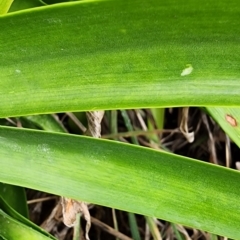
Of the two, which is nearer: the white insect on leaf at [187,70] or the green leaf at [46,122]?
the white insect on leaf at [187,70]

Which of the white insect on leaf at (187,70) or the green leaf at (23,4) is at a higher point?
the green leaf at (23,4)

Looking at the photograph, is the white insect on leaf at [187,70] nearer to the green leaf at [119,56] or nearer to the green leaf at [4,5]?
the green leaf at [119,56]

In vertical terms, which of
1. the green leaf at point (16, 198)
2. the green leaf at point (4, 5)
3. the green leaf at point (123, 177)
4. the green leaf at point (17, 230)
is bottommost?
the green leaf at point (17, 230)

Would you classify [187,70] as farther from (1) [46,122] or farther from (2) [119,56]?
(1) [46,122]

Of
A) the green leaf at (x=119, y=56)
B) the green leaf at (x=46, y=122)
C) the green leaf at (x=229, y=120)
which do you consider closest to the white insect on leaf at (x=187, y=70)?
the green leaf at (x=119, y=56)

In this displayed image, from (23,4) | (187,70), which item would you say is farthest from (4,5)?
(187,70)

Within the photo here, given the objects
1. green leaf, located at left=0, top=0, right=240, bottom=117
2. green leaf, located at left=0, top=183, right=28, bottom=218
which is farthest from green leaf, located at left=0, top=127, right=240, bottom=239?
green leaf, located at left=0, top=183, right=28, bottom=218

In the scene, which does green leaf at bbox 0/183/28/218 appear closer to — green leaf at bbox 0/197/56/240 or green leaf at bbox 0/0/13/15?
green leaf at bbox 0/197/56/240
